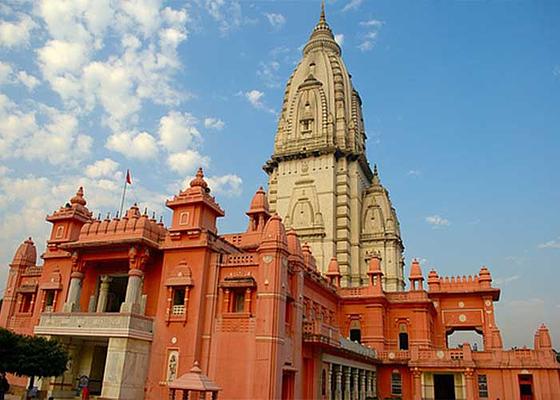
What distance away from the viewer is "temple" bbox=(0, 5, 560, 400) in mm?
22562

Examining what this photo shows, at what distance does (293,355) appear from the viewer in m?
24.0

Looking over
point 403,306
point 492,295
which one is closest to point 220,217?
point 403,306

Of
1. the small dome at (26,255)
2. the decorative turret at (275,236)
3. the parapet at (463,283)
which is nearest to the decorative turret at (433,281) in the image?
the parapet at (463,283)

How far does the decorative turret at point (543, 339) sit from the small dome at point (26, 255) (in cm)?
3262

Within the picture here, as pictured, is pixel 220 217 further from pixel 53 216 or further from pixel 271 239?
pixel 53 216

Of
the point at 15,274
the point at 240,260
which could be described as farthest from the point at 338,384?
the point at 15,274

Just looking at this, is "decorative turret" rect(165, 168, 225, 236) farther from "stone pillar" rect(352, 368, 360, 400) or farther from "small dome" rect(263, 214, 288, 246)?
"stone pillar" rect(352, 368, 360, 400)

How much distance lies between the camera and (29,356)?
21.0 metres

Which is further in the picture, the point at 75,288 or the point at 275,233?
the point at 75,288

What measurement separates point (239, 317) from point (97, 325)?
6.53 m

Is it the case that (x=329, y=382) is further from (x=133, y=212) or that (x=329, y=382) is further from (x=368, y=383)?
(x=133, y=212)

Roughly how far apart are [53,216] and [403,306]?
80.8ft

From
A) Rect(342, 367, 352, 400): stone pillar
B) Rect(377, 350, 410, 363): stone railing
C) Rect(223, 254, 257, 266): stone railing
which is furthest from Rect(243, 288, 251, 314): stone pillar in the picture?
Rect(377, 350, 410, 363): stone railing

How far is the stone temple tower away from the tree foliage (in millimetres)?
29044
